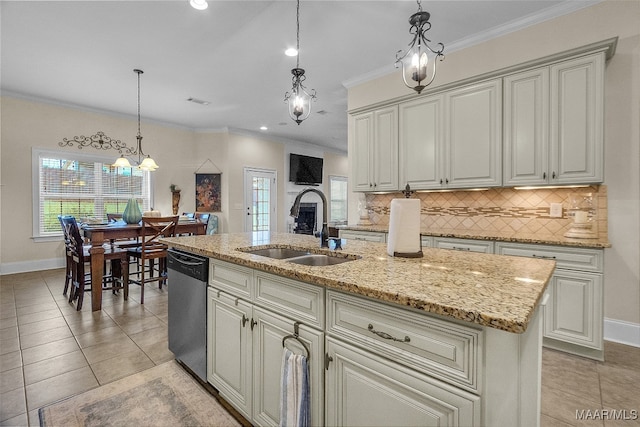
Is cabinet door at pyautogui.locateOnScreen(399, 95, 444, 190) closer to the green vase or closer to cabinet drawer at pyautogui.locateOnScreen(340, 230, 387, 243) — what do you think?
cabinet drawer at pyautogui.locateOnScreen(340, 230, 387, 243)

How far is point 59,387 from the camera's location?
1911 millimetres

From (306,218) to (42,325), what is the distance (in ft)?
19.7

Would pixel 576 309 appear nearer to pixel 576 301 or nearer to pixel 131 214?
pixel 576 301

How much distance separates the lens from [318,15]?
9.20 feet

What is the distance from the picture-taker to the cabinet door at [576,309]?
2.15 meters

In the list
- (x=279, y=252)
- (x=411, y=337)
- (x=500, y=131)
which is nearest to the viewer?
(x=411, y=337)

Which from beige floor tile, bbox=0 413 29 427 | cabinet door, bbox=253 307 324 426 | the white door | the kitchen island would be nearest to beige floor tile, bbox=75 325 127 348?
beige floor tile, bbox=0 413 29 427

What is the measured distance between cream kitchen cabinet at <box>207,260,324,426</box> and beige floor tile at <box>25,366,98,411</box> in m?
0.87

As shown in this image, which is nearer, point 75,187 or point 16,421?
point 16,421

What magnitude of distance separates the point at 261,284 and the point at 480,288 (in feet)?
3.07

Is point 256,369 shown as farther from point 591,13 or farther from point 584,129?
point 591,13

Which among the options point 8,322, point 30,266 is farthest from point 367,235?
point 30,266

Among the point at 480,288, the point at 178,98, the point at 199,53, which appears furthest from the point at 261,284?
the point at 178,98

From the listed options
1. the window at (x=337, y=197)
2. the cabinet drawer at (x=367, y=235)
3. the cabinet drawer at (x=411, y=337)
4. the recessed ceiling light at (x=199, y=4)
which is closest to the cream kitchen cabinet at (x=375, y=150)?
the cabinet drawer at (x=367, y=235)
